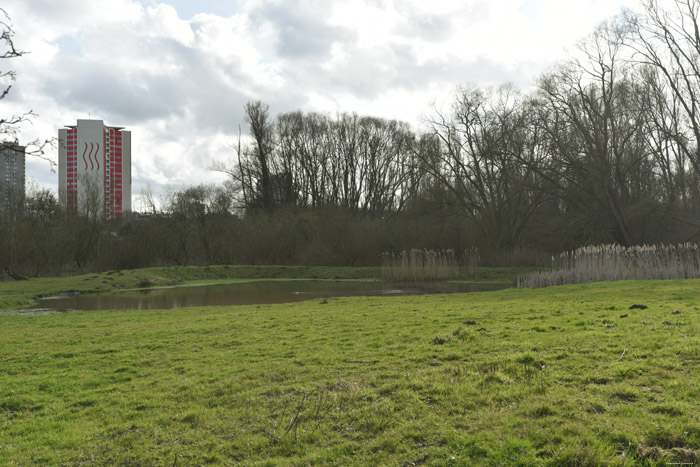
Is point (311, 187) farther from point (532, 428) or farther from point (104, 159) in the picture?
point (104, 159)

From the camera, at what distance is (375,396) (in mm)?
4906

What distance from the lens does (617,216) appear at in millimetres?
32219

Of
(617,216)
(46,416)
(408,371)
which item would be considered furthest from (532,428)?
(617,216)

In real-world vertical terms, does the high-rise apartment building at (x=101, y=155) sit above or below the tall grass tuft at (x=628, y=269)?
above

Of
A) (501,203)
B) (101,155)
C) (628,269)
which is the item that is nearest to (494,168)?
(501,203)

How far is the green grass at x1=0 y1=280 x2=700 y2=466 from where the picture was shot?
12.5 ft

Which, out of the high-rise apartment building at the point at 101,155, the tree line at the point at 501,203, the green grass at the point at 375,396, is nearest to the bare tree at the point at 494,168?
the tree line at the point at 501,203

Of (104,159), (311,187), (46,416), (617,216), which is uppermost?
(104,159)

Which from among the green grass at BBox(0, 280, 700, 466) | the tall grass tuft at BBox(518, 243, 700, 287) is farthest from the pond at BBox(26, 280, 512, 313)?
the green grass at BBox(0, 280, 700, 466)

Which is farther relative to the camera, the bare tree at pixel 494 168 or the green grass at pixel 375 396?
the bare tree at pixel 494 168

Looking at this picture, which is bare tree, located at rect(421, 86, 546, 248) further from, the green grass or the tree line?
the green grass

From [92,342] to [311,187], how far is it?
44151 mm

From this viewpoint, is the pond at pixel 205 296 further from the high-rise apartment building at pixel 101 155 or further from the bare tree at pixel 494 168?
the high-rise apartment building at pixel 101 155

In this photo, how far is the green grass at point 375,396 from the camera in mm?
3807
